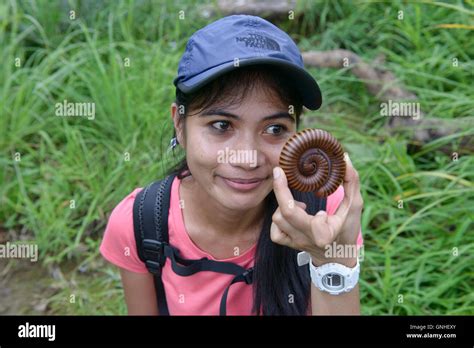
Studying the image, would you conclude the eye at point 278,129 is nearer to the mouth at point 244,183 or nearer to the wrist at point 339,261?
the mouth at point 244,183

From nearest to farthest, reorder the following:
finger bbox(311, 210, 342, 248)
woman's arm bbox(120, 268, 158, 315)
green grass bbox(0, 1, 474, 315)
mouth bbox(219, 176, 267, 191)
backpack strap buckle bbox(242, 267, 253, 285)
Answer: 1. finger bbox(311, 210, 342, 248)
2. mouth bbox(219, 176, 267, 191)
3. backpack strap buckle bbox(242, 267, 253, 285)
4. woman's arm bbox(120, 268, 158, 315)
5. green grass bbox(0, 1, 474, 315)

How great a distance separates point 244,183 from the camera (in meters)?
1.67

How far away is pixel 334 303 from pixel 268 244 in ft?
0.87

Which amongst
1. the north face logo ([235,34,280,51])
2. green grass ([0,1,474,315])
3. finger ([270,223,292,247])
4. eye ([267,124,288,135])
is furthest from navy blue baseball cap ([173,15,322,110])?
green grass ([0,1,474,315])

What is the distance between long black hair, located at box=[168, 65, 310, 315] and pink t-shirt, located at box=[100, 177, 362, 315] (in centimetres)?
7

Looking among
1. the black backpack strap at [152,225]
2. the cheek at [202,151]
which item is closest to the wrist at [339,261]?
the cheek at [202,151]

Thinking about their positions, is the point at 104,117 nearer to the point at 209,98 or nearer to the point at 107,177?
the point at 107,177

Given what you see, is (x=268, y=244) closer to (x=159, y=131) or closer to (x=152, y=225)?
(x=152, y=225)

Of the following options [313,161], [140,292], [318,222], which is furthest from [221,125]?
[140,292]

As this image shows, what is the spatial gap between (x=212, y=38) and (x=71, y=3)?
257 cm

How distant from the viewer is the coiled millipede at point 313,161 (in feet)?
4.86

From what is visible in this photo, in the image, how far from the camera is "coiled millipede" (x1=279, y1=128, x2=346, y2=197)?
1482 mm

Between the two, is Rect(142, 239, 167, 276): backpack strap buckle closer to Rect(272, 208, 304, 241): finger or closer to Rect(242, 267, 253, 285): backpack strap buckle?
Rect(242, 267, 253, 285): backpack strap buckle
